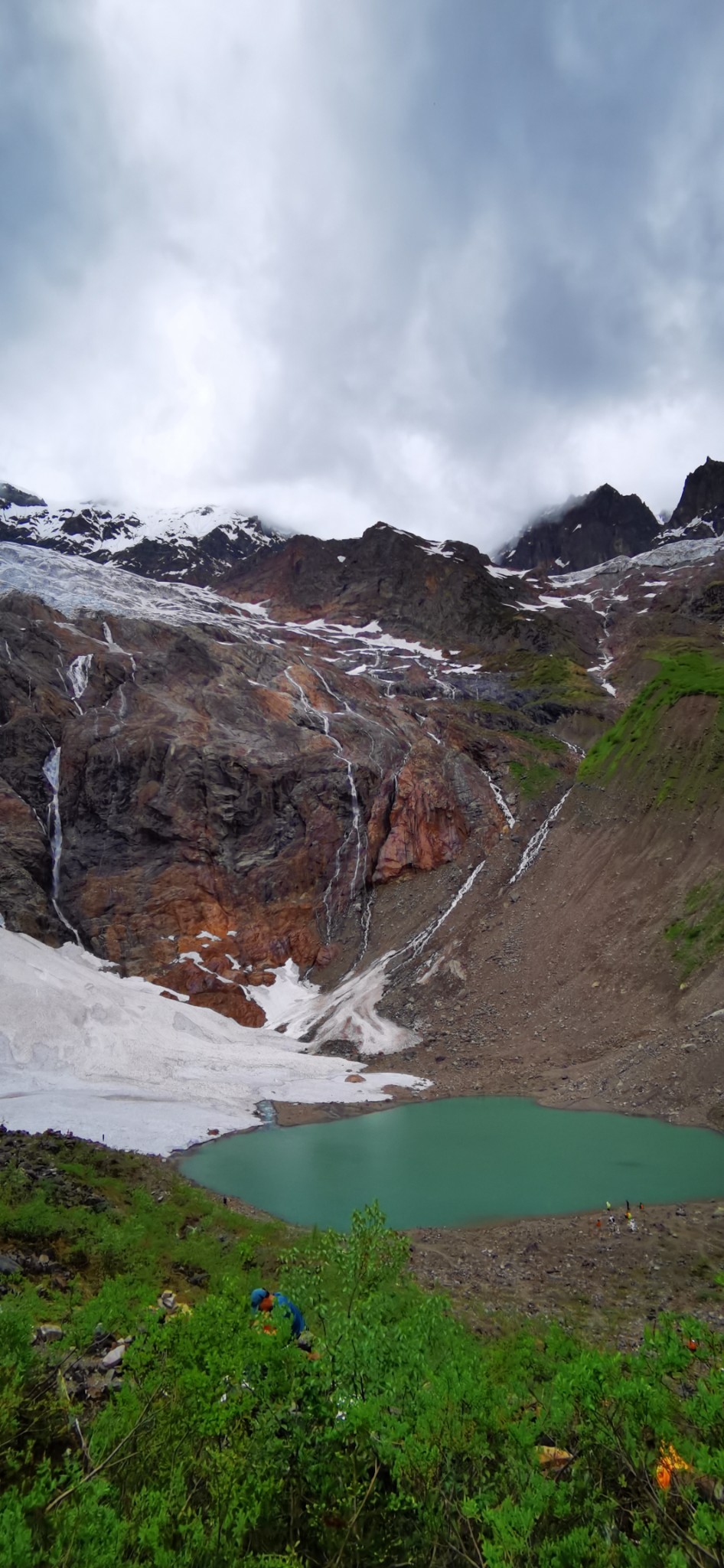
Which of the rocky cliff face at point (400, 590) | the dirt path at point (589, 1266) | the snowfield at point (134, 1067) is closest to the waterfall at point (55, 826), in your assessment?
the snowfield at point (134, 1067)

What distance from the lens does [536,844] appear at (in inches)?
2451

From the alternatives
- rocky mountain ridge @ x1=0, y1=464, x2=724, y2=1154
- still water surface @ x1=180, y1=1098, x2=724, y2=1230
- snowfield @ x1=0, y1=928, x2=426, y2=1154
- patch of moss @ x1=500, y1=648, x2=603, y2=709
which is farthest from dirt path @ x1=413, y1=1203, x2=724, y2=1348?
patch of moss @ x1=500, y1=648, x2=603, y2=709

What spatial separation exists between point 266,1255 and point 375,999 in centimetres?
3331

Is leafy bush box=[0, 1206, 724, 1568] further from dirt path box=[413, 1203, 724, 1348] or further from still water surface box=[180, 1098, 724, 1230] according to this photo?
still water surface box=[180, 1098, 724, 1230]

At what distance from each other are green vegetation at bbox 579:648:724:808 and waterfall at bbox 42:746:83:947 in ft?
155

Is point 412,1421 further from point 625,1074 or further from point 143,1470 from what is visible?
point 625,1074

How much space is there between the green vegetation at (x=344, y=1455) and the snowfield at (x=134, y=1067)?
25.5m

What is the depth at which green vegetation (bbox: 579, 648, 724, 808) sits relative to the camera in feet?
191

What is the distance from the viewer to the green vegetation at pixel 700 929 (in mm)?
41875

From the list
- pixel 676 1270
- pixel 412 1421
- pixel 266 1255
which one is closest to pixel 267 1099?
pixel 266 1255

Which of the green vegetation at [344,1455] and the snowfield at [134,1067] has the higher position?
the green vegetation at [344,1455]

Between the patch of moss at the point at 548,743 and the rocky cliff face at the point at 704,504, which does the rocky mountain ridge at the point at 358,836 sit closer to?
the patch of moss at the point at 548,743

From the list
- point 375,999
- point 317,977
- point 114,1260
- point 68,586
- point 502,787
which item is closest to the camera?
point 114,1260

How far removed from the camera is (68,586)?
4670 inches
